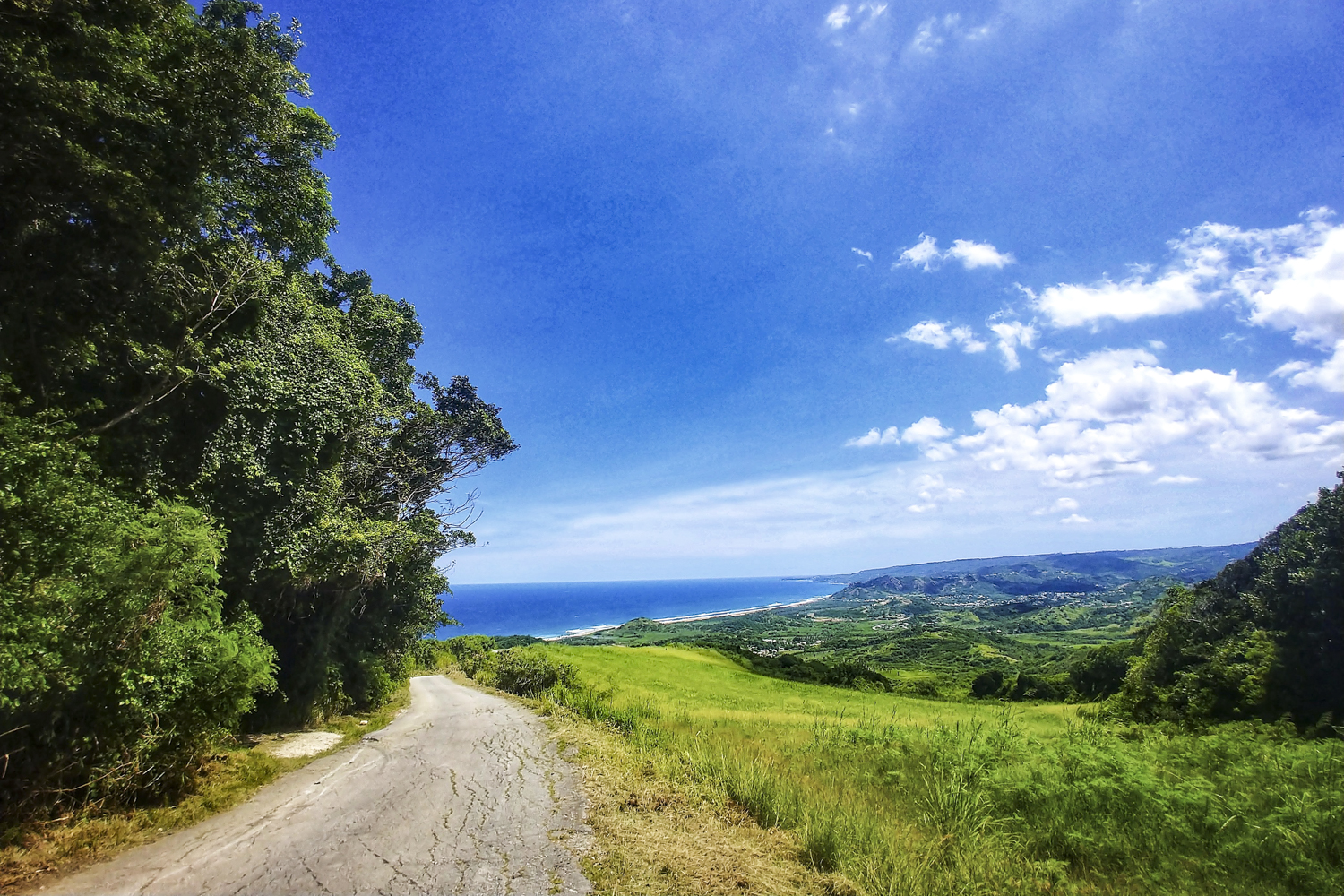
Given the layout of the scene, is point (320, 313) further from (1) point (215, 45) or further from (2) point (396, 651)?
(2) point (396, 651)

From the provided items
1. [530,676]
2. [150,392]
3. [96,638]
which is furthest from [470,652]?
[96,638]

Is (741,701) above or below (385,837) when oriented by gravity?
below

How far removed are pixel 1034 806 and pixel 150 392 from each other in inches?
631

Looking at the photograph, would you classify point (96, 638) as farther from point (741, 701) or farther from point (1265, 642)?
point (1265, 642)

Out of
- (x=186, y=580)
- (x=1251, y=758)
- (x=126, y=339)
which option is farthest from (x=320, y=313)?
(x=1251, y=758)

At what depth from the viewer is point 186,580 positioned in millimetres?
→ 7418

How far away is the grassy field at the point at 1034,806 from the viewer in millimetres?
5730

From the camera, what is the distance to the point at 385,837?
7.01 metres

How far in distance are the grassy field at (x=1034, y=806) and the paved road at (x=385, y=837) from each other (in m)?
1.42

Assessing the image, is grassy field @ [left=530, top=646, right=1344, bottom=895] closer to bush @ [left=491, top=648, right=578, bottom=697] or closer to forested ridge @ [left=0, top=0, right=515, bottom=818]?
forested ridge @ [left=0, top=0, right=515, bottom=818]

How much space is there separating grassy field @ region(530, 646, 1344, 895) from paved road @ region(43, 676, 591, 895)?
142cm

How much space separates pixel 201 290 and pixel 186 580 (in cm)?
530

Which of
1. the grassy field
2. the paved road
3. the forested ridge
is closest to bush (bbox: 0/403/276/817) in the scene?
the forested ridge

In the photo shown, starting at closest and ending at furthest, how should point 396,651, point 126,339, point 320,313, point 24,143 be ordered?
point 24,143
point 126,339
point 320,313
point 396,651
